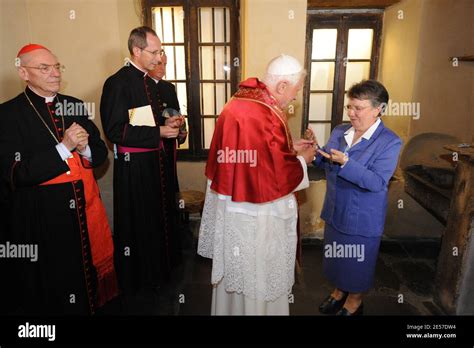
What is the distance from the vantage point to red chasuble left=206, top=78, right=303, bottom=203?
7.63 ft

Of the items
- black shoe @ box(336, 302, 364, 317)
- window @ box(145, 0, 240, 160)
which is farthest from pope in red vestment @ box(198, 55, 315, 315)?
window @ box(145, 0, 240, 160)

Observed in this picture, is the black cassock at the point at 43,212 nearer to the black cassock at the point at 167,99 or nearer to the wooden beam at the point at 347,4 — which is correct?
the black cassock at the point at 167,99

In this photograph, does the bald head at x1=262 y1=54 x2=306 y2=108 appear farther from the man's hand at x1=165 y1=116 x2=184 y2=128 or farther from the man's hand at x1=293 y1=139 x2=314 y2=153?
the man's hand at x1=165 y1=116 x2=184 y2=128

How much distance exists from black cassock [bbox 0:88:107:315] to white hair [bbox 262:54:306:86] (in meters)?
1.50

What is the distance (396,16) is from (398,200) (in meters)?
2.27

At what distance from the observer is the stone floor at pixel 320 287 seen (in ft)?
10.8

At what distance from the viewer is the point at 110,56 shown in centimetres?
423

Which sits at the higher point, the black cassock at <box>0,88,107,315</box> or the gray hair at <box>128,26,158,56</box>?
the gray hair at <box>128,26,158,56</box>

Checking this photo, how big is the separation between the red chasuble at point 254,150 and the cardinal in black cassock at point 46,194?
104cm

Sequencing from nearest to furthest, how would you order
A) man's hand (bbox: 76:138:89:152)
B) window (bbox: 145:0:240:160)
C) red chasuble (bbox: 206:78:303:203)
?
red chasuble (bbox: 206:78:303:203) < man's hand (bbox: 76:138:89:152) < window (bbox: 145:0:240:160)

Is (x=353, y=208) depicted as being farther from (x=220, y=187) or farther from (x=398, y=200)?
(x=398, y=200)

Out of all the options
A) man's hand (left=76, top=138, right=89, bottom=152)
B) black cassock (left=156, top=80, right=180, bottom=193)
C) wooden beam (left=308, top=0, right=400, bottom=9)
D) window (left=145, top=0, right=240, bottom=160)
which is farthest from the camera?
window (left=145, top=0, right=240, bottom=160)

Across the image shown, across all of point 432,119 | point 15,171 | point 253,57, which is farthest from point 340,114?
point 15,171

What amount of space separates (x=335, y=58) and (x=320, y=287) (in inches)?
117
